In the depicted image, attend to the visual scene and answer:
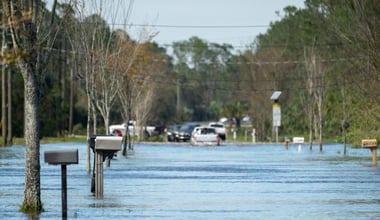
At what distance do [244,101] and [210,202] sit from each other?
103089mm

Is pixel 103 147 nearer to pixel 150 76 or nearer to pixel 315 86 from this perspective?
pixel 315 86

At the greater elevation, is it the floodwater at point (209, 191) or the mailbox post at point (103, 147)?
the mailbox post at point (103, 147)

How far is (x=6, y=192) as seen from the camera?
95.3 ft

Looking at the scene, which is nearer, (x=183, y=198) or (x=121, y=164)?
(x=183, y=198)

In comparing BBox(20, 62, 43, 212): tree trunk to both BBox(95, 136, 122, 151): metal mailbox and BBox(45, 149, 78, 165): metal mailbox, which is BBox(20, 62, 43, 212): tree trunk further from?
BBox(95, 136, 122, 151): metal mailbox

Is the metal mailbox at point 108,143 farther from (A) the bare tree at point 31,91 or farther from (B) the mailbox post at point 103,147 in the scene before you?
(A) the bare tree at point 31,91

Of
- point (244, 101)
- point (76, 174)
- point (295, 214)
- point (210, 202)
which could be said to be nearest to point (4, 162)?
point (76, 174)

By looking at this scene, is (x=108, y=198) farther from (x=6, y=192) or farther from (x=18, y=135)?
(x=18, y=135)

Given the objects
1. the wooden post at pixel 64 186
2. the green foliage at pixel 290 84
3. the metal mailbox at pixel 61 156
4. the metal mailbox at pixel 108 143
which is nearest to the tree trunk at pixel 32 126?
the wooden post at pixel 64 186

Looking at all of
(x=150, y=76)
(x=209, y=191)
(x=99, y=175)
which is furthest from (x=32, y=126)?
(x=150, y=76)

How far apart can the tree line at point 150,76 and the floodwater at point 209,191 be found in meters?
2.18

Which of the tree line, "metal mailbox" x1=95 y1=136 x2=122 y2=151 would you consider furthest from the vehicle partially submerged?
"metal mailbox" x1=95 y1=136 x2=122 y2=151

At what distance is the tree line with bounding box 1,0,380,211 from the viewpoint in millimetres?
21594

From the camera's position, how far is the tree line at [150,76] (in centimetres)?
2159
